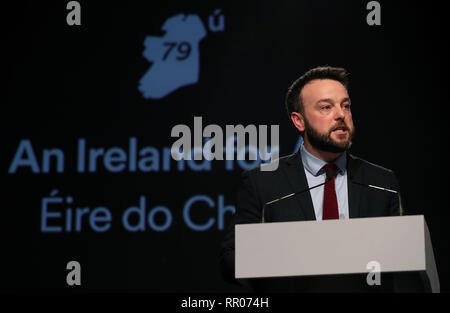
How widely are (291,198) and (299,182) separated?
157 mm

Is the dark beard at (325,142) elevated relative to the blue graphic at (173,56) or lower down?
lower down

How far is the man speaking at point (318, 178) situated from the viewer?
3125mm

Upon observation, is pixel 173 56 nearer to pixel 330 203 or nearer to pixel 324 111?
pixel 324 111

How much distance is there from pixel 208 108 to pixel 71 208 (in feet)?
3.46

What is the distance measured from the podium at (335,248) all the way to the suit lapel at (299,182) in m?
0.57

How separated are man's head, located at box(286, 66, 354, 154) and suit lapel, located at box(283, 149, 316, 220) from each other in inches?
4.3

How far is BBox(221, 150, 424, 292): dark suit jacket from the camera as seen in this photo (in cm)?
310

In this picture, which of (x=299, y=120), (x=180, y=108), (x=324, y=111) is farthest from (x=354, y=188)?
(x=180, y=108)

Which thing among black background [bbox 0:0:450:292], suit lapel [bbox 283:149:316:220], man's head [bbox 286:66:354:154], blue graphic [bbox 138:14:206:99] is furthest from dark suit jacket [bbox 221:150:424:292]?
blue graphic [bbox 138:14:206:99]

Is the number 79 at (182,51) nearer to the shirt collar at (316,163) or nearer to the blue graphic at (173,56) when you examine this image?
the blue graphic at (173,56)

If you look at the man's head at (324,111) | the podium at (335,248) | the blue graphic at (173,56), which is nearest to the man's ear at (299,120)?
the man's head at (324,111)

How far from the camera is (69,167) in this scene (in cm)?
505
